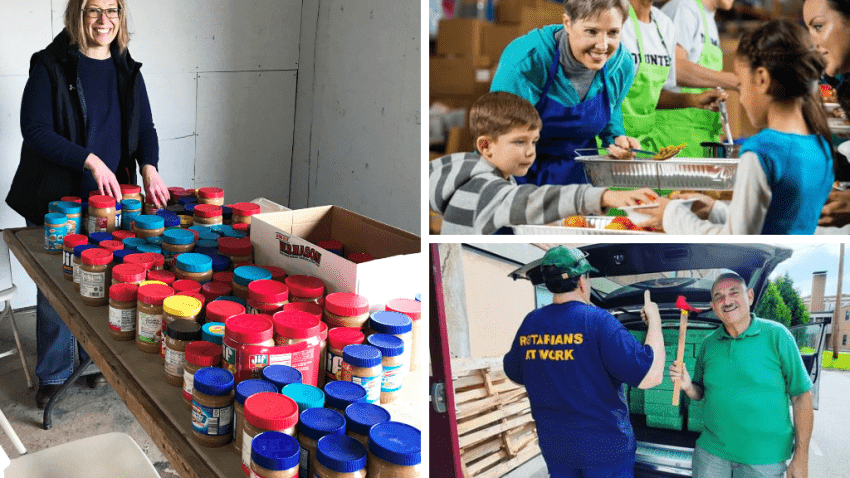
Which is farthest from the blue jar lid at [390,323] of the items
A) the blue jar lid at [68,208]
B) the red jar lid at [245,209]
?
the blue jar lid at [68,208]

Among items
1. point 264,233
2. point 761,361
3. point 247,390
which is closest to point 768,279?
point 761,361

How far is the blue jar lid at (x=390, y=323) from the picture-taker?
1.47 meters

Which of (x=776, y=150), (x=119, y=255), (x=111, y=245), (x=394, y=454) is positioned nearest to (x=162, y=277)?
(x=119, y=255)

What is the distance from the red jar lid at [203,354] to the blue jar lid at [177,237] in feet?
2.08

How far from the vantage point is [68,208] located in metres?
2.18

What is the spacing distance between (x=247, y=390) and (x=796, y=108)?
0.92 meters

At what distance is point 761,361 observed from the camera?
36.2 inches

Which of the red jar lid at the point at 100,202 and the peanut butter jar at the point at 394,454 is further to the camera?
the red jar lid at the point at 100,202

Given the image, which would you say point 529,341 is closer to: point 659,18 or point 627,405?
point 627,405

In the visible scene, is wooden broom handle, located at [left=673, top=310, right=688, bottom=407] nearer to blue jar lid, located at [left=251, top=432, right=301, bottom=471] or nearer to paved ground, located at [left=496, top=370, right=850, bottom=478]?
paved ground, located at [left=496, top=370, right=850, bottom=478]

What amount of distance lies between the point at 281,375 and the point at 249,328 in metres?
0.12

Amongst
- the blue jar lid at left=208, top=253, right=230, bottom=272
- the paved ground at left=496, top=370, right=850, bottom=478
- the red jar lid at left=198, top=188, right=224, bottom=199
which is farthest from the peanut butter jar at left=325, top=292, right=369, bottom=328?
the red jar lid at left=198, top=188, right=224, bottom=199

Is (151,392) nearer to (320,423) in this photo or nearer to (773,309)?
(320,423)

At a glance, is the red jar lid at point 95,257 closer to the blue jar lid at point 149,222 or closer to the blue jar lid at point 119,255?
the blue jar lid at point 119,255
